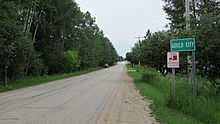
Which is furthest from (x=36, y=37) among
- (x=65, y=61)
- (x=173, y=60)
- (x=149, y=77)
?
(x=173, y=60)

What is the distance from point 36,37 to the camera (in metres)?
52.6

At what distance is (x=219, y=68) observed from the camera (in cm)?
1450

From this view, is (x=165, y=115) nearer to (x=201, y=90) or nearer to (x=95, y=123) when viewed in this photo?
(x=95, y=123)

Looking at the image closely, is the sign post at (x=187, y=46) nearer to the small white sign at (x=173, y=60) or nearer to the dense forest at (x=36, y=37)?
the small white sign at (x=173, y=60)

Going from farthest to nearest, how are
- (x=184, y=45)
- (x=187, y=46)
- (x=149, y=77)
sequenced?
(x=149, y=77)
(x=184, y=45)
(x=187, y=46)

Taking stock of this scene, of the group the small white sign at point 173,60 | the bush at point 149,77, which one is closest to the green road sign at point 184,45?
the small white sign at point 173,60

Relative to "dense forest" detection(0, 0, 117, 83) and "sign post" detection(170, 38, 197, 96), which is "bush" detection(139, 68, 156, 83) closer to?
"dense forest" detection(0, 0, 117, 83)

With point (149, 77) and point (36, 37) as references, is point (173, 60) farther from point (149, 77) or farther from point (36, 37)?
point (36, 37)

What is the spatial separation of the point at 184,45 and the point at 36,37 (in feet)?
135

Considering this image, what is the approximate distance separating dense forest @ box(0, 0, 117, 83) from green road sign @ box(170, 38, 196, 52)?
1780 centimetres

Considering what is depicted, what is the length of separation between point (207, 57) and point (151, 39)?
1849 centimetres

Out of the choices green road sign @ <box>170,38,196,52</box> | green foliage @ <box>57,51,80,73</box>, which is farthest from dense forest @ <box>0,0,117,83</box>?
green road sign @ <box>170,38,196,52</box>

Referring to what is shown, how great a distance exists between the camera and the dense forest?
3006cm

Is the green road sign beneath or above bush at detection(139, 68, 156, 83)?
above
